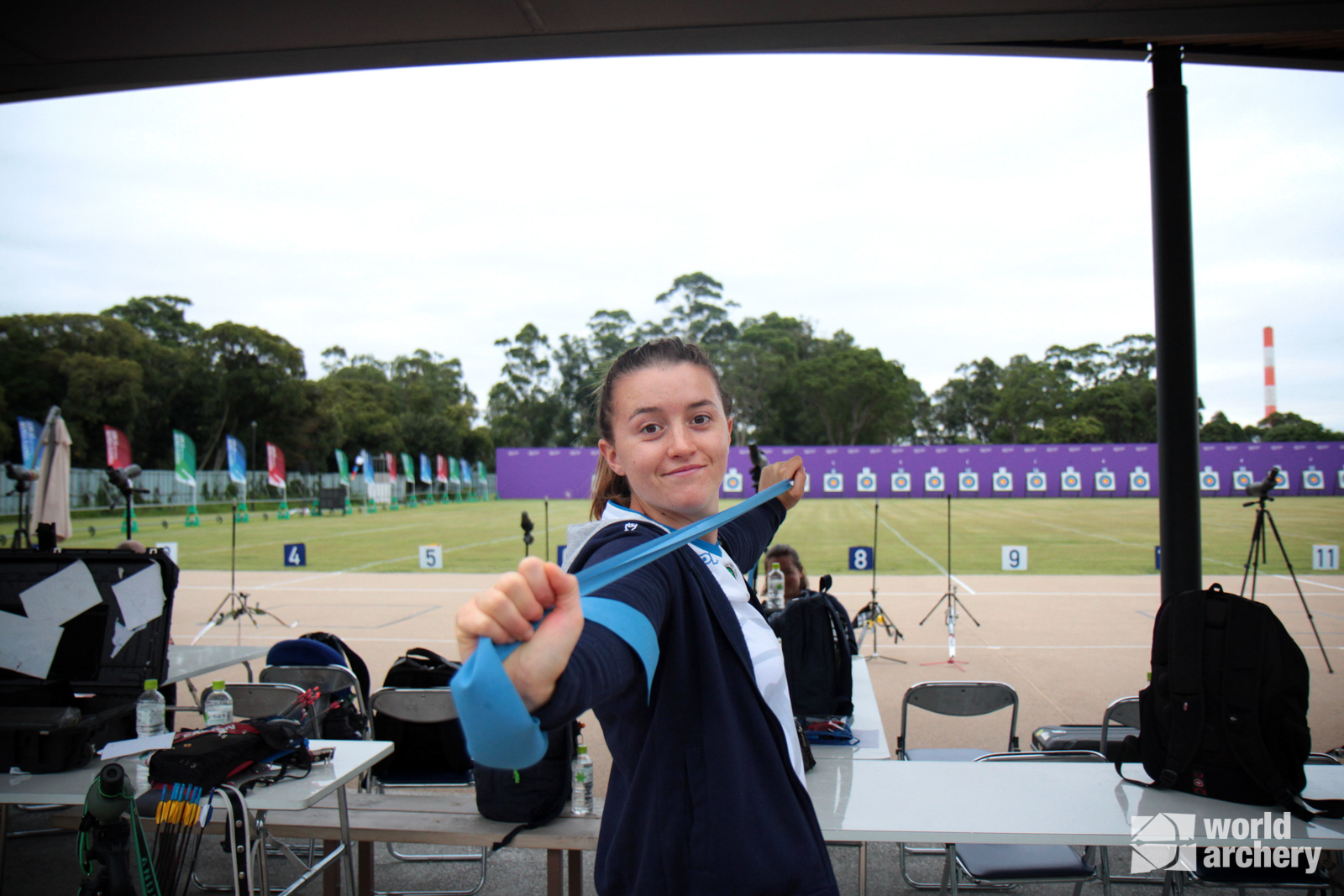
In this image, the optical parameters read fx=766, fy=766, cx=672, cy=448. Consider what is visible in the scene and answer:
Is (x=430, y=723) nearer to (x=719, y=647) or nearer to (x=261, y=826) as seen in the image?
(x=261, y=826)

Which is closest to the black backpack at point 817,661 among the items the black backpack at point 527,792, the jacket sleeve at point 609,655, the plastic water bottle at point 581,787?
the plastic water bottle at point 581,787

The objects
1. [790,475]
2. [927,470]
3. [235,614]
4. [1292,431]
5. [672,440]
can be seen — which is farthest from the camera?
[927,470]

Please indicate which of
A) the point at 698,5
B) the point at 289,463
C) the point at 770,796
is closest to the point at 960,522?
the point at 698,5

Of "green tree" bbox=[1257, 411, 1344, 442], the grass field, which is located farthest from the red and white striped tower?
the grass field

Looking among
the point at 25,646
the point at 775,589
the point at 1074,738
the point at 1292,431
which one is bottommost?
the point at 1074,738

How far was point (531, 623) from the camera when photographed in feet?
2.18

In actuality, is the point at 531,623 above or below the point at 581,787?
above

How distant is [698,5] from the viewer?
3555mm

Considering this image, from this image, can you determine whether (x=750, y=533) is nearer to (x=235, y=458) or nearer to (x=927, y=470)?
(x=235, y=458)

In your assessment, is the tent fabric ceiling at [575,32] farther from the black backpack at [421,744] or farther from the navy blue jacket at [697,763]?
the navy blue jacket at [697,763]

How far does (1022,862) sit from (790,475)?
2077mm

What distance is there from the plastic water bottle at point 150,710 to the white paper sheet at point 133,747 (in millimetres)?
61

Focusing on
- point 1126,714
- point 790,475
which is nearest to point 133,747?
point 790,475

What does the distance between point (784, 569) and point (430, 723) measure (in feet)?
8.12
